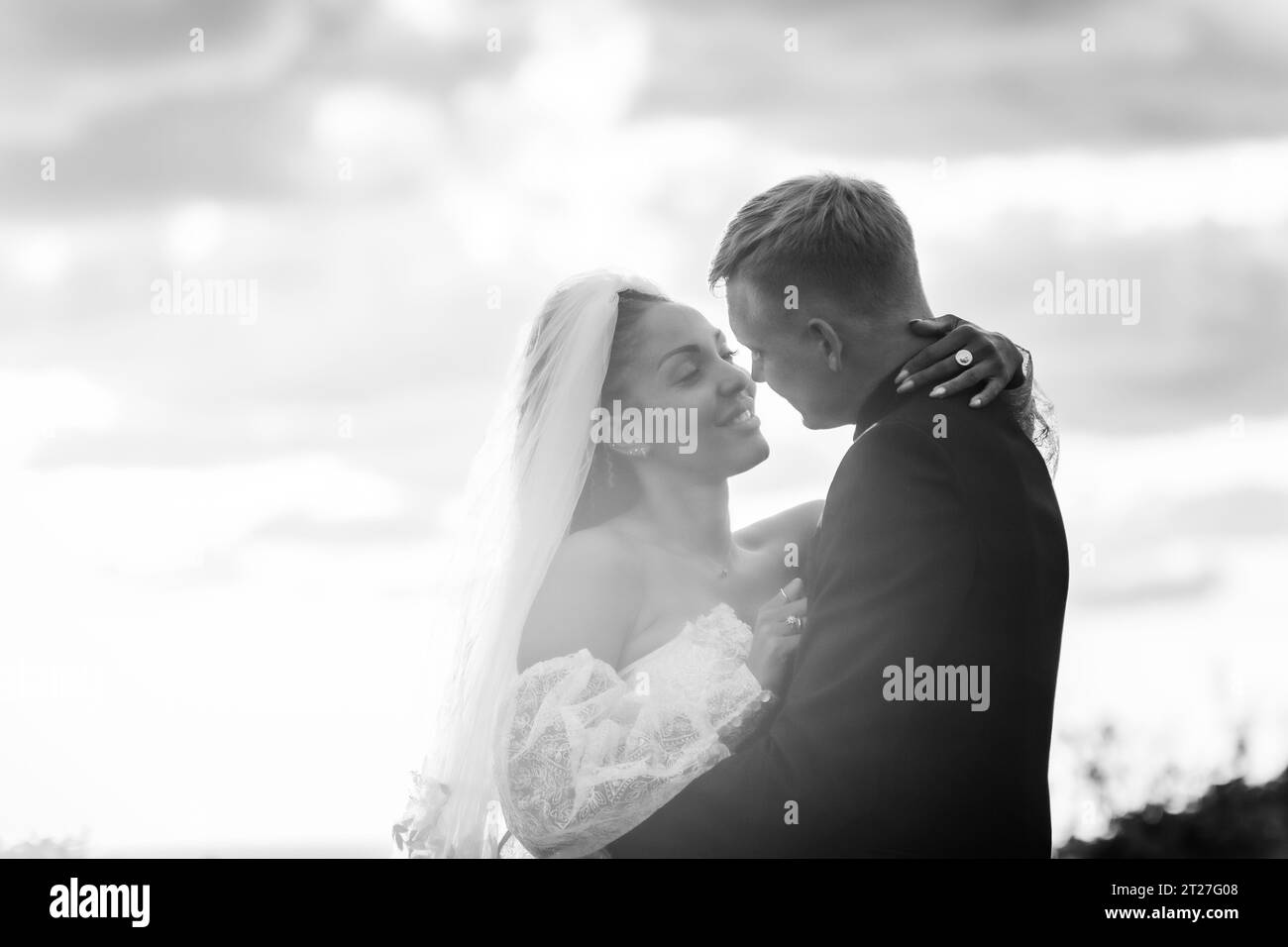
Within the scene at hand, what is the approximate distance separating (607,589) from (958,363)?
1.66m

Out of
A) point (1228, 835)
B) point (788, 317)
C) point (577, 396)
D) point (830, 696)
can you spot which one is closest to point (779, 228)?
point (788, 317)

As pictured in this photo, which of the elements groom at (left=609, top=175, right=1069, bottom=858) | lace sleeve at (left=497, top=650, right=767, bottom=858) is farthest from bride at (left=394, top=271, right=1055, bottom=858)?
groom at (left=609, top=175, right=1069, bottom=858)

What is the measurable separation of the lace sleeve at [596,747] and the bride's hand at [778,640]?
69mm

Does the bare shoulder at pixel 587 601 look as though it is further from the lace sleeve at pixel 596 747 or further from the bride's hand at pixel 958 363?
the bride's hand at pixel 958 363

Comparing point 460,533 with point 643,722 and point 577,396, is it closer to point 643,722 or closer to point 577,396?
point 577,396

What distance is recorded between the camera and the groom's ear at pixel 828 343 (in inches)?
172

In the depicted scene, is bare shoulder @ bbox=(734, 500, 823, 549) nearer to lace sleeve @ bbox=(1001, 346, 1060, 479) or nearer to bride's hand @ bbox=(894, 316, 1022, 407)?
lace sleeve @ bbox=(1001, 346, 1060, 479)

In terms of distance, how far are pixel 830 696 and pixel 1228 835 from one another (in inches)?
296

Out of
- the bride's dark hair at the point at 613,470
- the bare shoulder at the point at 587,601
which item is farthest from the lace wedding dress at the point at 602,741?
the bride's dark hair at the point at 613,470

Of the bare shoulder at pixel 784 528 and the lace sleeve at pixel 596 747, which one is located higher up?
the bare shoulder at pixel 784 528

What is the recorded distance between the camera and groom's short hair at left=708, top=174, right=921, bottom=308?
14.5 feet

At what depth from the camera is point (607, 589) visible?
16.6 feet

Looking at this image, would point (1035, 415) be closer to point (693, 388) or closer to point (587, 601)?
point (693, 388)

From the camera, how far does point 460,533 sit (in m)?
5.70
